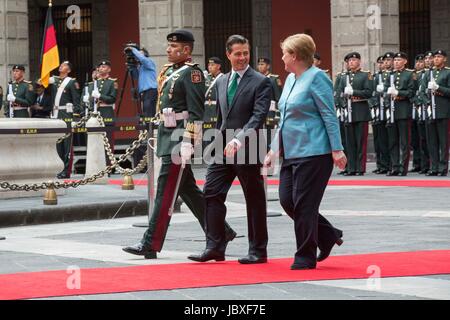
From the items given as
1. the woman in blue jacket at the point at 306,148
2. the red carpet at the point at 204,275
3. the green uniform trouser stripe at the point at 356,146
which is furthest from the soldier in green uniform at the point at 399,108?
the woman in blue jacket at the point at 306,148

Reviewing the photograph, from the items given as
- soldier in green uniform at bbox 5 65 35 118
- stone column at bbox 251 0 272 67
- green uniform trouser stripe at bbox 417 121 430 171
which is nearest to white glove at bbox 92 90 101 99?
soldier in green uniform at bbox 5 65 35 118

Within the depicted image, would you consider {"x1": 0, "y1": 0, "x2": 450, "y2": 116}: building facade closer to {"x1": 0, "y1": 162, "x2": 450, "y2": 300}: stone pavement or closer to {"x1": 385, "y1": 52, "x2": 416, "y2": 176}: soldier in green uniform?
{"x1": 385, "y1": 52, "x2": 416, "y2": 176}: soldier in green uniform

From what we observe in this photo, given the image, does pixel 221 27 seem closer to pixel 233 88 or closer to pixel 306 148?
pixel 233 88

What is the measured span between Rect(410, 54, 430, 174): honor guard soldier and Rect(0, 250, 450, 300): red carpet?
11.5 m

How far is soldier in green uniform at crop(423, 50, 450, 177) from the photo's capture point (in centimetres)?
2117

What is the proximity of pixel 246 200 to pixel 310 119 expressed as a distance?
92 centimetres

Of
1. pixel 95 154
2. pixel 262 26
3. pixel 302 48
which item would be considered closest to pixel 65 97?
pixel 95 154

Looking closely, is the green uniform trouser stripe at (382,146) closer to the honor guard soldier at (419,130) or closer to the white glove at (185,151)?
the honor guard soldier at (419,130)

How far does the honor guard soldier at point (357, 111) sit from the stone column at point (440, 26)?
28.1ft

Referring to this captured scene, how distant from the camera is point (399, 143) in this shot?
21.9m

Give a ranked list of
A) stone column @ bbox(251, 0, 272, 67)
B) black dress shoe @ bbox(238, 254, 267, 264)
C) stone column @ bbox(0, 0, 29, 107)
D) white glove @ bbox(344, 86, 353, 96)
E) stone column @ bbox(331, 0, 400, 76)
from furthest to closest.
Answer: stone column @ bbox(251, 0, 272, 67) < stone column @ bbox(0, 0, 29, 107) < stone column @ bbox(331, 0, 400, 76) < white glove @ bbox(344, 86, 353, 96) < black dress shoe @ bbox(238, 254, 267, 264)

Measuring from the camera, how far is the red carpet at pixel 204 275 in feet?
28.5
